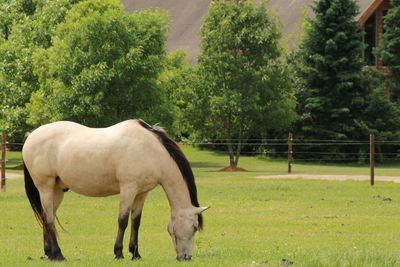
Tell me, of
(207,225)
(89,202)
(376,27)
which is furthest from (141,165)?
(376,27)

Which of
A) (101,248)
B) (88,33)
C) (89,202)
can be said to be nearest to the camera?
(101,248)

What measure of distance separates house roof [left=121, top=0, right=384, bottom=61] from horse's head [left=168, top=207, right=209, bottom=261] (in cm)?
3549

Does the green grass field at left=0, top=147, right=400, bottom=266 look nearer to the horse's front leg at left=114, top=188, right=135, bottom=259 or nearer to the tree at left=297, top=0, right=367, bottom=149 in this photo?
the horse's front leg at left=114, top=188, right=135, bottom=259

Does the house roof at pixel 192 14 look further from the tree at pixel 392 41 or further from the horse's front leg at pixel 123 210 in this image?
the horse's front leg at pixel 123 210

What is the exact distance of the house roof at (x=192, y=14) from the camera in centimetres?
4997

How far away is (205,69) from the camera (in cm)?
3809

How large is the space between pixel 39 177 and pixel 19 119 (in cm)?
2697

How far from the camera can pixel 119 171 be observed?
35.7 feet

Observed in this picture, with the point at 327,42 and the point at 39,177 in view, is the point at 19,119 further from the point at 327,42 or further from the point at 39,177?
the point at 39,177

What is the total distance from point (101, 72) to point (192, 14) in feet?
79.5

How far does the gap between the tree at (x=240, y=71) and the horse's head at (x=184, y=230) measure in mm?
26261

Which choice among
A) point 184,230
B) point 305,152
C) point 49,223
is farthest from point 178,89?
point 184,230

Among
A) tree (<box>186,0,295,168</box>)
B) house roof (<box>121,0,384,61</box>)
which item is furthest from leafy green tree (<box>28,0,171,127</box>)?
house roof (<box>121,0,384,61</box>)

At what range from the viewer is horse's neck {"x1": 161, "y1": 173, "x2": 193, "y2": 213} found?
10.9 meters
